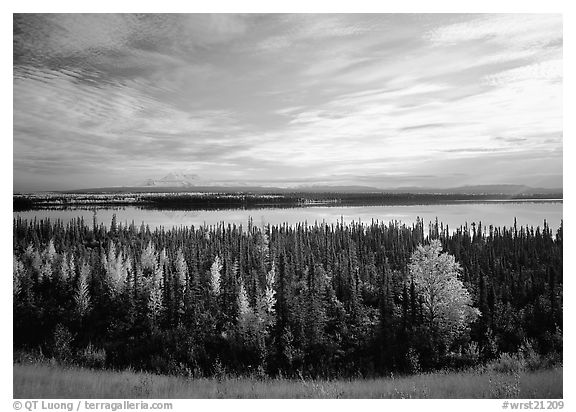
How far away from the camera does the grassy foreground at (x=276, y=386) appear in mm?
6020

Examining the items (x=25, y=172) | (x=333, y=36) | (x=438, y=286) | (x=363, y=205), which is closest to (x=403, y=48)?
(x=333, y=36)

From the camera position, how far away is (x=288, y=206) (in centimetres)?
761

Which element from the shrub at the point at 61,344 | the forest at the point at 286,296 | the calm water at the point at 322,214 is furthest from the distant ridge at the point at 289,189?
the shrub at the point at 61,344

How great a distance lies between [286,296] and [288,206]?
1.99 meters

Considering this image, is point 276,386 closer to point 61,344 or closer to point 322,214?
point 322,214

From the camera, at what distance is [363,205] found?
780 cm

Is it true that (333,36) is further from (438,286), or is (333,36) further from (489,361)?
(489,361)

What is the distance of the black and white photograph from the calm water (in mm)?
47

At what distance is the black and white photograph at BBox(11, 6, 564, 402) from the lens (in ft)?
21.4

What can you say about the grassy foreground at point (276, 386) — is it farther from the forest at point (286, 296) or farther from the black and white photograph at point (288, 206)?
the forest at point (286, 296)

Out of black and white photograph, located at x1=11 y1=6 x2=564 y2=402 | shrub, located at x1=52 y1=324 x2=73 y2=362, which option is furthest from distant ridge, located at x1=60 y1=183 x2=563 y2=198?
shrub, located at x1=52 y1=324 x2=73 y2=362

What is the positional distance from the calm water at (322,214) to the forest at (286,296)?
0.18 m

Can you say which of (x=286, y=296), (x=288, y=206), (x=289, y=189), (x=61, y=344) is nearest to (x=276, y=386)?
(x=286, y=296)

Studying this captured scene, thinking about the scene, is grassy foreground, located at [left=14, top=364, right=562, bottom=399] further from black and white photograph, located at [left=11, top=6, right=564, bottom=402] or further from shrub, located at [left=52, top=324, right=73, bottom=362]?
shrub, located at [left=52, top=324, right=73, bottom=362]
